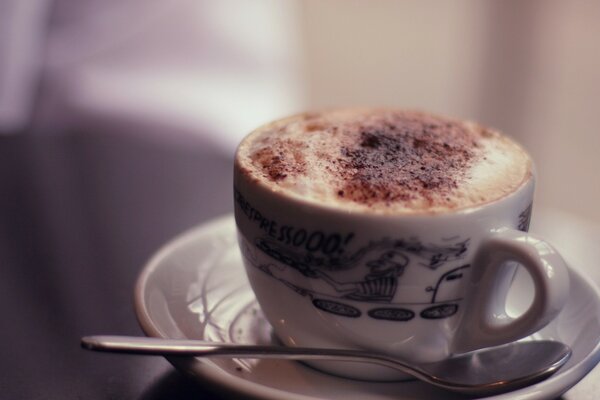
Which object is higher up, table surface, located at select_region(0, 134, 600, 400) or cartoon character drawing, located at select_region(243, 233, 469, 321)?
cartoon character drawing, located at select_region(243, 233, 469, 321)

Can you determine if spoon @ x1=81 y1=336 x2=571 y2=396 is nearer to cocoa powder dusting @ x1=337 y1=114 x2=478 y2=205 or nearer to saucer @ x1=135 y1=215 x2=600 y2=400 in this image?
saucer @ x1=135 y1=215 x2=600 y2=400

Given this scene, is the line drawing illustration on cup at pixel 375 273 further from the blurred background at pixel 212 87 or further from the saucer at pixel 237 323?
the blurred background at pixel 212 87

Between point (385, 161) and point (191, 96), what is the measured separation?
1.56 meters

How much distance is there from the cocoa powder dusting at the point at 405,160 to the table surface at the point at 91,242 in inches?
9.0

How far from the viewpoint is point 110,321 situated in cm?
81

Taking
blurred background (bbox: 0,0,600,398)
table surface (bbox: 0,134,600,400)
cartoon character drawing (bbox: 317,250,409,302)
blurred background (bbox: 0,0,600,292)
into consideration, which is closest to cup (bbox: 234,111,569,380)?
cartoon character drawing (bbox: 317,250,409,302)

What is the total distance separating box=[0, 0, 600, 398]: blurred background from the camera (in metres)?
0.98

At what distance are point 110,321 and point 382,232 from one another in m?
0.38

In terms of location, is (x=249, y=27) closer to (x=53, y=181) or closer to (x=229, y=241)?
(x=53, y=181)

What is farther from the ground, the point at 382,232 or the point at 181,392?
the point at 382,232

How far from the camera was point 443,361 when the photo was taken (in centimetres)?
69

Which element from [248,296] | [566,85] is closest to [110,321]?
[248,296]

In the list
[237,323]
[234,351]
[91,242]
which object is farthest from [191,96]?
[234,351]

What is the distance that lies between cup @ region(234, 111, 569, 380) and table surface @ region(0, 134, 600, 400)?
117mm
